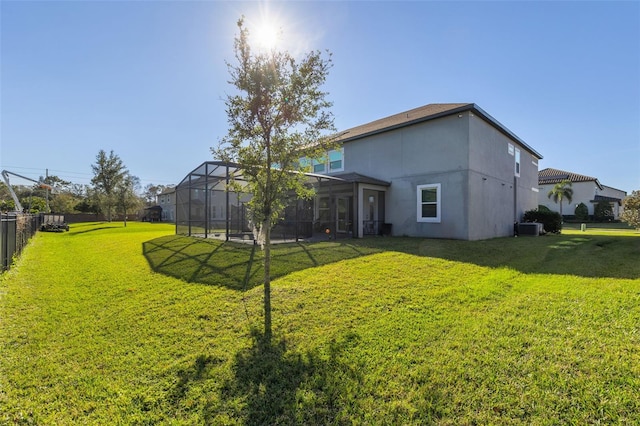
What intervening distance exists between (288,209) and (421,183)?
6245 millimetres

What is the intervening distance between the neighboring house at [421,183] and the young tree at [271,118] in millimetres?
7041

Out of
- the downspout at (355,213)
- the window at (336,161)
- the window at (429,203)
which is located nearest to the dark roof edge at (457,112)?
the window at (336,161)

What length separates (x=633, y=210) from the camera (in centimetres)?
1038

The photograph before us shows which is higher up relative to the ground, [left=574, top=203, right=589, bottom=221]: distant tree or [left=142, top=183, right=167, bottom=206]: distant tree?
[left=142, top=183, right=167, bottom=206]: distant tree

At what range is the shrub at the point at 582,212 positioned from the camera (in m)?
Result: 34.6

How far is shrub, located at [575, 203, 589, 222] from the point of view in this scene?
113 feet

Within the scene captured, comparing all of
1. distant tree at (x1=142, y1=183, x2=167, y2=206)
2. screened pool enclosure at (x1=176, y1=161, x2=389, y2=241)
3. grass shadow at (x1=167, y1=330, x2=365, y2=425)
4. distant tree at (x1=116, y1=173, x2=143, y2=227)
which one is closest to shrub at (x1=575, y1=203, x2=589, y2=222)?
screened pool enclosure at (x1=176, y1=161, x2=389, y2=241)

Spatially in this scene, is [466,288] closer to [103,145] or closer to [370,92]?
[370,92]

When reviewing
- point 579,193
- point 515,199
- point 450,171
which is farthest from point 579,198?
point 450,171

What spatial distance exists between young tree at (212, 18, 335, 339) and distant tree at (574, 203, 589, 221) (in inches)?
1662

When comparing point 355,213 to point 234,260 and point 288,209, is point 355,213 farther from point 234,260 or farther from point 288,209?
point 234,260

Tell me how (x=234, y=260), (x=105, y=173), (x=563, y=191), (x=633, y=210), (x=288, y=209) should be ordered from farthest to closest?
(x=105, y=173) < (x=563, y=191) < (x=288, y=209) < (x=633, y=210) < (x=234, y=260)

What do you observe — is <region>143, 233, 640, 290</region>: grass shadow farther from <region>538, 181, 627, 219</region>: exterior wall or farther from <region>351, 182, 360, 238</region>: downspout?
<region>538, 181, 627, 219</region>: exterior wall

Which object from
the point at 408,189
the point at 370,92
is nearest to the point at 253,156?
the point at 370,92
